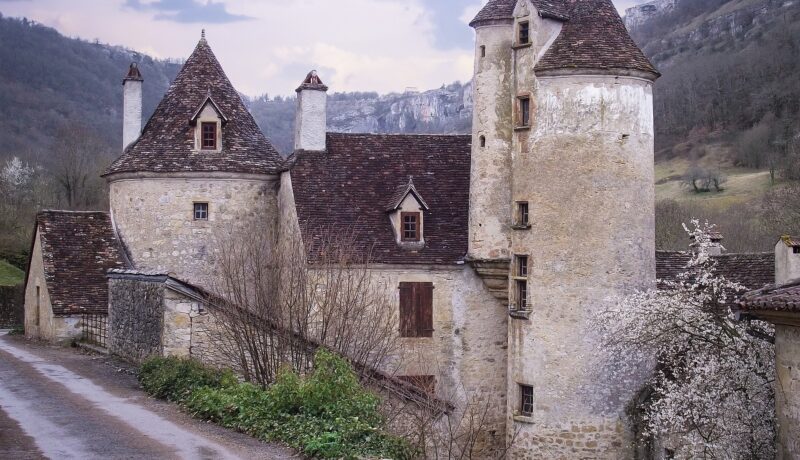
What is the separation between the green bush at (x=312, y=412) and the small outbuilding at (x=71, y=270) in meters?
13.5

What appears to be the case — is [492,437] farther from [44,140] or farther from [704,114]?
[704,114]

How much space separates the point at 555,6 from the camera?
27.5 meters

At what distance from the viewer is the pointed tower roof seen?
30766 mm

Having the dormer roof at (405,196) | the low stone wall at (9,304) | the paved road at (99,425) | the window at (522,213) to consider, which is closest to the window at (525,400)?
the window at (522,213)

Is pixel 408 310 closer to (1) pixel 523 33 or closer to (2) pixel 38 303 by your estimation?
(1) pixel 523 33

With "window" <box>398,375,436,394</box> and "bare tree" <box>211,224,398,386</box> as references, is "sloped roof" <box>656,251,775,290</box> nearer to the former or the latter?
"window" <box>398,375,436,394</box>

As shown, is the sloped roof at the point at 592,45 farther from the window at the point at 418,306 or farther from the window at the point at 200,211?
the window at the point at 200,211

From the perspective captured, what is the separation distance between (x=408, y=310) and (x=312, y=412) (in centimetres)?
1394

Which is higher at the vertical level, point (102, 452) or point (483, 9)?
point (483, 9)

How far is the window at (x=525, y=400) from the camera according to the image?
27266 mm

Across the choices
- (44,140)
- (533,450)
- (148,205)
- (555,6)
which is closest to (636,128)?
(555,6)

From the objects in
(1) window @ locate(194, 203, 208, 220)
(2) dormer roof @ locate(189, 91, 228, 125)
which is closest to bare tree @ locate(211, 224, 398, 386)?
(1) window @ locate(194, 203, 208, 220)

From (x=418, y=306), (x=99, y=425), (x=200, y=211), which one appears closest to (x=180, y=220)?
(x=200, y=211)

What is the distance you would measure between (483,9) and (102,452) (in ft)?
62.3
